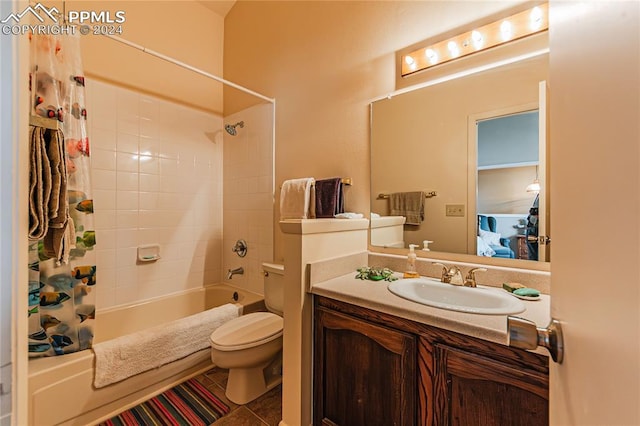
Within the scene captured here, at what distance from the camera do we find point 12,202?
39cm

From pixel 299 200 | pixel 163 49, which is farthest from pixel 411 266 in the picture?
pixel 163 49

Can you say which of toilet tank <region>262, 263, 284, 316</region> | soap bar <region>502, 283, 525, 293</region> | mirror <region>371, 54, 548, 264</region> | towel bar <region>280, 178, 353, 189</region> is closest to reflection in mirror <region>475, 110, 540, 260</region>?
mirror <region>371, 54, 548, 264</region>

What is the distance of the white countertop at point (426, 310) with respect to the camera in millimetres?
874

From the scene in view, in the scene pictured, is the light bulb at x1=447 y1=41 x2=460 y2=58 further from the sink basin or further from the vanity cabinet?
the vanity cabinet

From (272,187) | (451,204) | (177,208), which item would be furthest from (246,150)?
(451,204)

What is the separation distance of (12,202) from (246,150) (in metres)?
2.30

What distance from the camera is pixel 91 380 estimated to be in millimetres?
1461

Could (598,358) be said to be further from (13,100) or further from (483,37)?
(483,37)

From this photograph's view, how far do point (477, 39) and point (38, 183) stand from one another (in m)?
1.86

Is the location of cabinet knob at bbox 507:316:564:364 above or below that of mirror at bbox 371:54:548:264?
below

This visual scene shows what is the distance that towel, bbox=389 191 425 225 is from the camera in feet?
5.13

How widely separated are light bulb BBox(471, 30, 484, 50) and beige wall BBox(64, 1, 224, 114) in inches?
93.7

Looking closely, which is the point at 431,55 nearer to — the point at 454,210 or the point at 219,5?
the point at 454,210

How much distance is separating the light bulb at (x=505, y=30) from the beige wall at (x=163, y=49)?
8.21 feet
